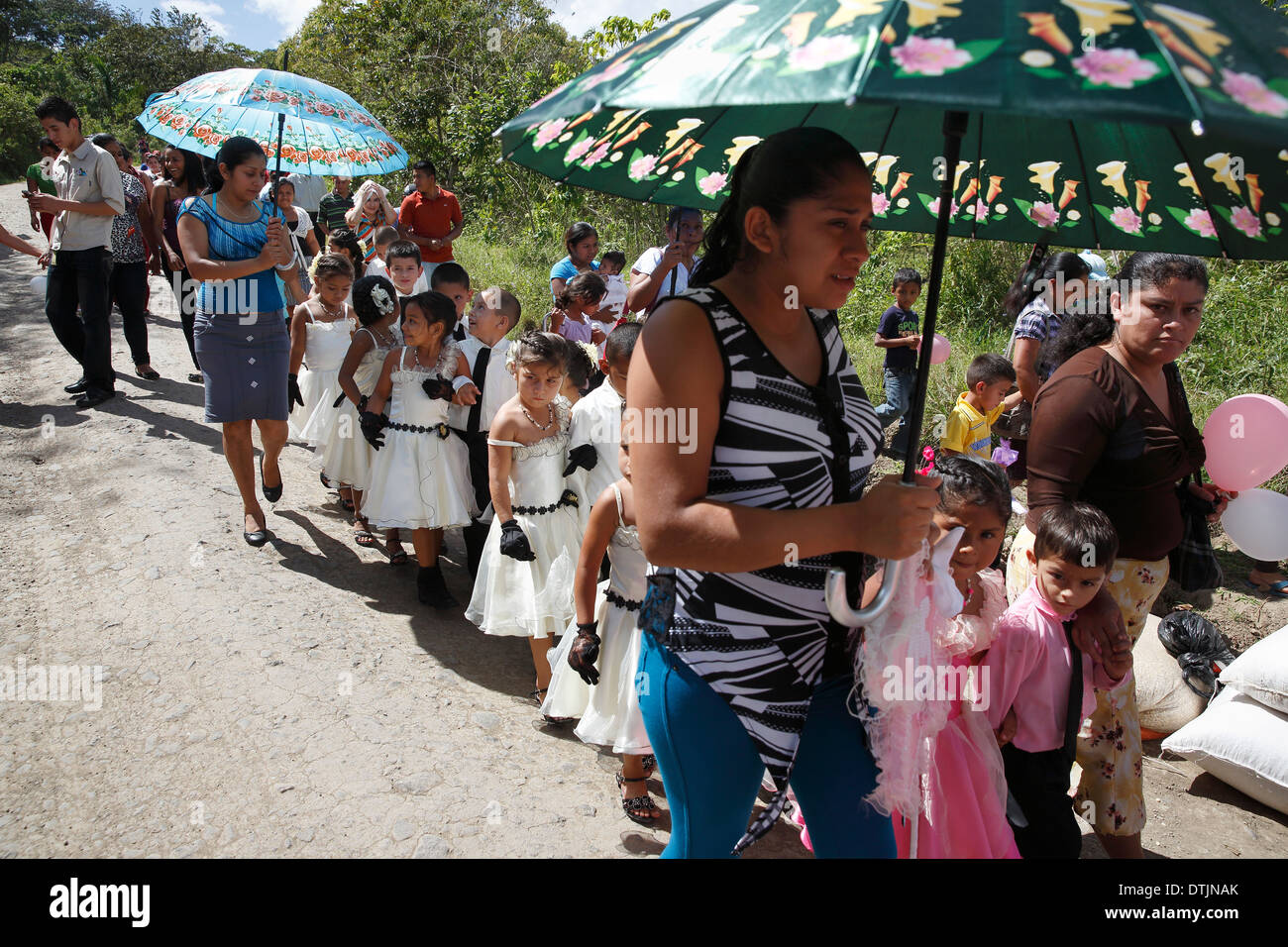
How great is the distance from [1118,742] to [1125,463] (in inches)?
35.4

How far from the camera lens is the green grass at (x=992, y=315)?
288 inches

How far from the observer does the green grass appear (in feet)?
24.0

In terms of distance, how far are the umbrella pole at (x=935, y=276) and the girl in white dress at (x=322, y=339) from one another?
173 inches

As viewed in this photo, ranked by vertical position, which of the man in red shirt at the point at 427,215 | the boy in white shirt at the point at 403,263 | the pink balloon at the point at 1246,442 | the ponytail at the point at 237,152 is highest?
the man in red shirt at the point at 427,215

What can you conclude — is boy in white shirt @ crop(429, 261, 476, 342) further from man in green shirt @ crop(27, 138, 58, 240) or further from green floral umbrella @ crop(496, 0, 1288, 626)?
man in green shirt @ crop(27, 138, 58, 240)

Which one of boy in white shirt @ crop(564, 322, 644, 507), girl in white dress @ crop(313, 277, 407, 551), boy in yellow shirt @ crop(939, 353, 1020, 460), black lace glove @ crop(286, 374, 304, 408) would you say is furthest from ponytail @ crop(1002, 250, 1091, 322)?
black lace glove @ crop(286, 374, 304, 408)

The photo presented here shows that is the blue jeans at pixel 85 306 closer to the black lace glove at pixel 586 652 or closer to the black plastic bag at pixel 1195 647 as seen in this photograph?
the black lace glove at pixel 586 652

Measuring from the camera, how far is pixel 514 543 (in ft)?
11.9

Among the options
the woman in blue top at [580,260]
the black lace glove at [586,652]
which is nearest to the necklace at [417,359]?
the woman in blue top at [580,260]

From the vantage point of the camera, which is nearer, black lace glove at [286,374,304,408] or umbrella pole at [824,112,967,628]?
umbrella pole at [824,112,967,628]

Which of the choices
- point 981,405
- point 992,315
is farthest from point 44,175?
point 992,315

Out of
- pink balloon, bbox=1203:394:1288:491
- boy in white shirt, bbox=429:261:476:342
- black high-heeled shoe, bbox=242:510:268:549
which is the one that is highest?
boy in white shirt, bbox=429:261:476:342

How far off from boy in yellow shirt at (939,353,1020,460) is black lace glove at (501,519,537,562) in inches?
120

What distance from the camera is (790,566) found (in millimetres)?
1826
